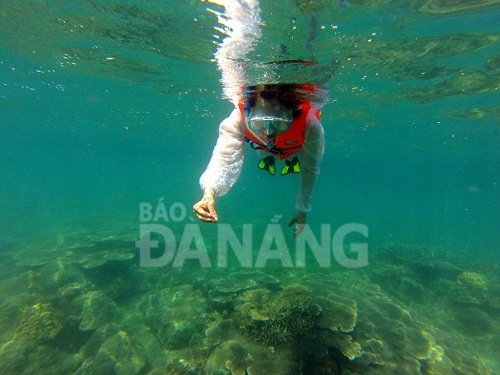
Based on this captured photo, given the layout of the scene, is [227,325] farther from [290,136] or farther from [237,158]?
[290,136]

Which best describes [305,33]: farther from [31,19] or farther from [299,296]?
[31,19]

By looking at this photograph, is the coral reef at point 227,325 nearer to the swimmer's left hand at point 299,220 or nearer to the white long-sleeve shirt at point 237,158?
the swimmer's left hand at point 299,220

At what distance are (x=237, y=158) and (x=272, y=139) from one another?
2.12 ft

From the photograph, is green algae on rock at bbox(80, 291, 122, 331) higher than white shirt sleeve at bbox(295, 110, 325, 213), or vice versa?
white shirt sleeve at bbox(295, 110, 325, 213)

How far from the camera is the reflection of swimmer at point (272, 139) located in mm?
3779

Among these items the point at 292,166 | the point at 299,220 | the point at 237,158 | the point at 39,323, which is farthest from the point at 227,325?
the point at 39,323

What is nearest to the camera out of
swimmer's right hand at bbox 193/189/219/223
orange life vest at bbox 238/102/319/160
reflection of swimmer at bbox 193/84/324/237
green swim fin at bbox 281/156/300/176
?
swimmer's right hand at bbox 193/189/219/223

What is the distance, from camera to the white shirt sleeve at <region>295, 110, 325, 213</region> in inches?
170

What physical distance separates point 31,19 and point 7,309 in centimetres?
1093

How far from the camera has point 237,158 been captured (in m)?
4.08

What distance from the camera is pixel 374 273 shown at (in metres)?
14.3

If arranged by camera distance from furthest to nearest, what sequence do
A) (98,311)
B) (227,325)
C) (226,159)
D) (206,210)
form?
1. (98,311)
2. (227,325)
3. (226,159)
4. (206,210)

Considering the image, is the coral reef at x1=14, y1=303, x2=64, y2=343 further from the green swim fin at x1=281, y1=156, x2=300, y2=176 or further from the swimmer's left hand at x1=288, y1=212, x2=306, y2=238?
A: the green swim fin at x1=281, y1=156, x2=300, y2=176

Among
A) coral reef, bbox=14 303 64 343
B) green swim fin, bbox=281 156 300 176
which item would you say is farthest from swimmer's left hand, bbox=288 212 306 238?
coral reef, bbox=14 303 64 343
